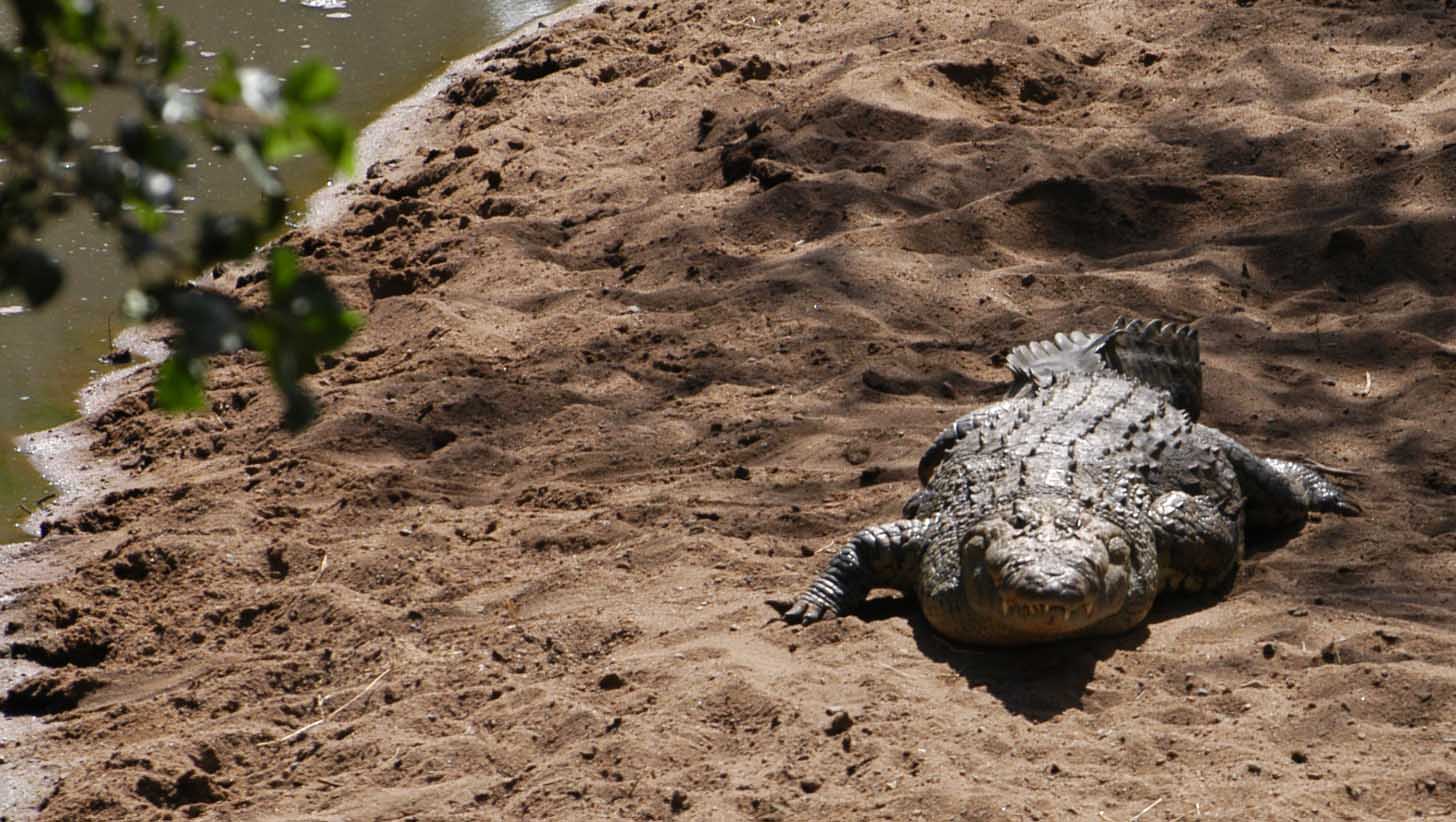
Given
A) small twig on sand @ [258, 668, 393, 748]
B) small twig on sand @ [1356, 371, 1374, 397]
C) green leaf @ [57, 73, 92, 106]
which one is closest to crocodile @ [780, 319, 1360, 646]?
small twig on sand @ [1356, 371, 1374, 397]

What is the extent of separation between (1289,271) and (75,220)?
6.47 meters

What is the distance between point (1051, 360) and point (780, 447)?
1015 millimetres

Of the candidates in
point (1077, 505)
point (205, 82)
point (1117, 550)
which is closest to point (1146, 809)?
point (1117, 550)

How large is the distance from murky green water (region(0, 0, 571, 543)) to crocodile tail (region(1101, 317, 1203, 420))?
4177 mm

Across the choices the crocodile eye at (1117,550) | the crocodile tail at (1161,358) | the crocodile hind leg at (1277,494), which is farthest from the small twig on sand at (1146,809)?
the crocodile tail at (1161,358)

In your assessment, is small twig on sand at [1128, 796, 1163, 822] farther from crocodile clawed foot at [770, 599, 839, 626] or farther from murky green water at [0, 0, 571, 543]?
murky green water at [0, 0, 571, 543]

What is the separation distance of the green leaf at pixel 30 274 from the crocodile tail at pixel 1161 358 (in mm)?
4621

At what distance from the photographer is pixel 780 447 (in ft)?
19.5

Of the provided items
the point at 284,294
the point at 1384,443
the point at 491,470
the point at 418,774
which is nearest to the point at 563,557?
the point at 491,470

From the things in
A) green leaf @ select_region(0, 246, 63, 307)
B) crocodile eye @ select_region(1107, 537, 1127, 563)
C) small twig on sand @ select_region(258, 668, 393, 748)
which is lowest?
small twig on sand @ select_region(258, 668, 393, 748)

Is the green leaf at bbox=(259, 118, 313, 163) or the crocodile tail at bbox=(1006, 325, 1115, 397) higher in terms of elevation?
the green leaf at bbox=(259, 118, 313, 163)

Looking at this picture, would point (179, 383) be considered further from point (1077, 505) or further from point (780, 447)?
point (780, 447)

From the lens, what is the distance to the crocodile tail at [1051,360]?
18.9 ft

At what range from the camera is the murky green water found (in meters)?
7.42
